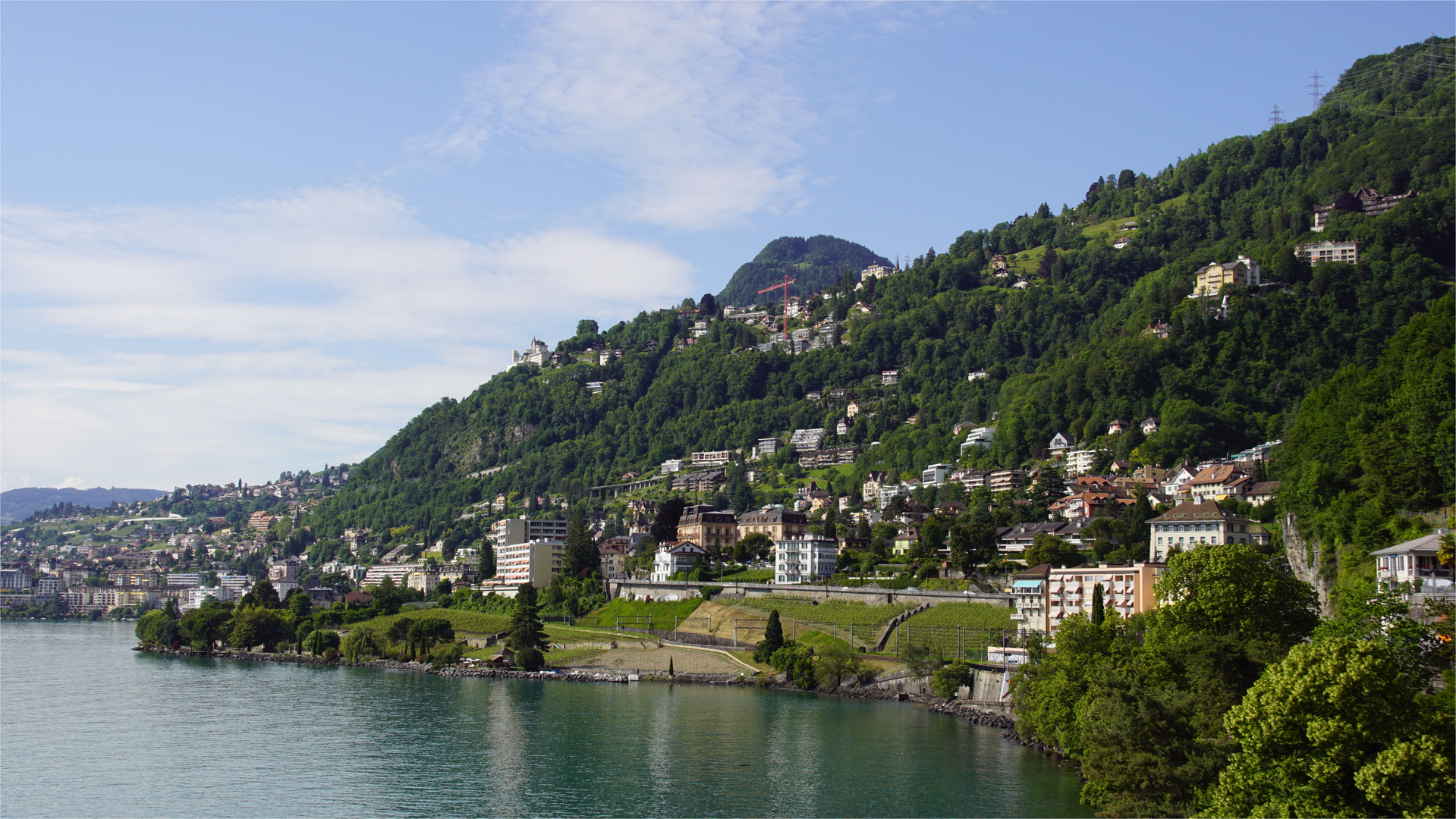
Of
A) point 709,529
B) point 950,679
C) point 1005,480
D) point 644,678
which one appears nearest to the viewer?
point 950,679

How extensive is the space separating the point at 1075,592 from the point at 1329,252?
79.6 metres

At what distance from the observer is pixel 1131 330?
129 metres

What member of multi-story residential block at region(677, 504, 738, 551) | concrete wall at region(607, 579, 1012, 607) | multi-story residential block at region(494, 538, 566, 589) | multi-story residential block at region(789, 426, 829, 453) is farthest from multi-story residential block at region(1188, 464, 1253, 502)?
multi-story residential block at region(789, 426, 829, 453)

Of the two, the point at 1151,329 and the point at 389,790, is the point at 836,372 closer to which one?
the point at 1151,329

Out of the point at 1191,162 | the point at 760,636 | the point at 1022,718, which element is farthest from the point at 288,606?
the point at 1191,162

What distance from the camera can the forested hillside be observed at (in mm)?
114000

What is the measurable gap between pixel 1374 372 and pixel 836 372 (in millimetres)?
126977

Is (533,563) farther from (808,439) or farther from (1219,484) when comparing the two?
(1219,484)

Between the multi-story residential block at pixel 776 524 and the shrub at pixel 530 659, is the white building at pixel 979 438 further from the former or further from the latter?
the shrub at pixel 530 659

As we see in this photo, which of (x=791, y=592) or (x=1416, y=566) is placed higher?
(x=1416, y=566)

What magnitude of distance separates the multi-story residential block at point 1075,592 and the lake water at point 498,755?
1065 centimetres

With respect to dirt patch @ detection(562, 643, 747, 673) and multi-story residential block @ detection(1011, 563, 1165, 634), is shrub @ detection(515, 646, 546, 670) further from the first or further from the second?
multi-story residential block @ detection(1011, 563, 1165, 634)

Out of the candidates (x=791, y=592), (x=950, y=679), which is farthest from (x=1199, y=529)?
(x=791, y=592)

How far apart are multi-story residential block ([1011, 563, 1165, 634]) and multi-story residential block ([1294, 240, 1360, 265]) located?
240ft
